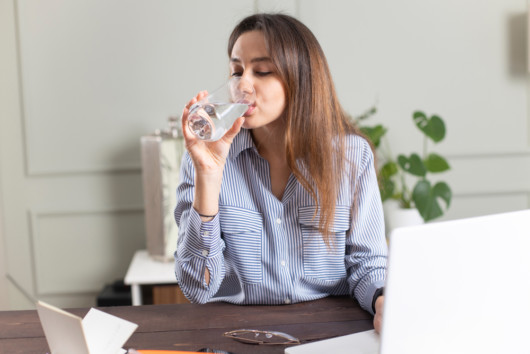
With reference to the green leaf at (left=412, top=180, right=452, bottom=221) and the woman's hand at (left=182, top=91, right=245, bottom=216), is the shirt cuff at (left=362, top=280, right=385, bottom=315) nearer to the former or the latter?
the woman's hand at (left=182, top=91, right=245, bottom=216)

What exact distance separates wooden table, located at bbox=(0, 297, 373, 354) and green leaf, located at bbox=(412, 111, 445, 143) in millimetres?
1635

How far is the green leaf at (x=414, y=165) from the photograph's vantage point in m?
2.85

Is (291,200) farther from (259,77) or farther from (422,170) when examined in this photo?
(422,170)

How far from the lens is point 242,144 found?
1564 mm

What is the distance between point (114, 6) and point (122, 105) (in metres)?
0.46

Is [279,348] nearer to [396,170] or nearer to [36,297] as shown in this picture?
[396,170]

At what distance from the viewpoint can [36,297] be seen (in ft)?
10.4

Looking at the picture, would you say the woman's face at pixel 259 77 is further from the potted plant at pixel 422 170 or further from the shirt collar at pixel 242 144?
the potted plant at pixel 422 170

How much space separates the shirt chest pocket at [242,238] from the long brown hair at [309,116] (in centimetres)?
15

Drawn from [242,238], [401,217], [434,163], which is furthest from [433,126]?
[242,238]

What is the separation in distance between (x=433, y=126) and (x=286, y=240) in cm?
159

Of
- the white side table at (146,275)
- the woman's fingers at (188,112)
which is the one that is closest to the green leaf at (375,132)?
the white side table at (146,275)

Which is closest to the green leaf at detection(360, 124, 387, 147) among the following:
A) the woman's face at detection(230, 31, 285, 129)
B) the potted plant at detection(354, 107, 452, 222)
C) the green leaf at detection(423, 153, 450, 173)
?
the potted plant at detection(354, 107, 452, 222)

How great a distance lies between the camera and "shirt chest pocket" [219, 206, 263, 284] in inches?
58.9
